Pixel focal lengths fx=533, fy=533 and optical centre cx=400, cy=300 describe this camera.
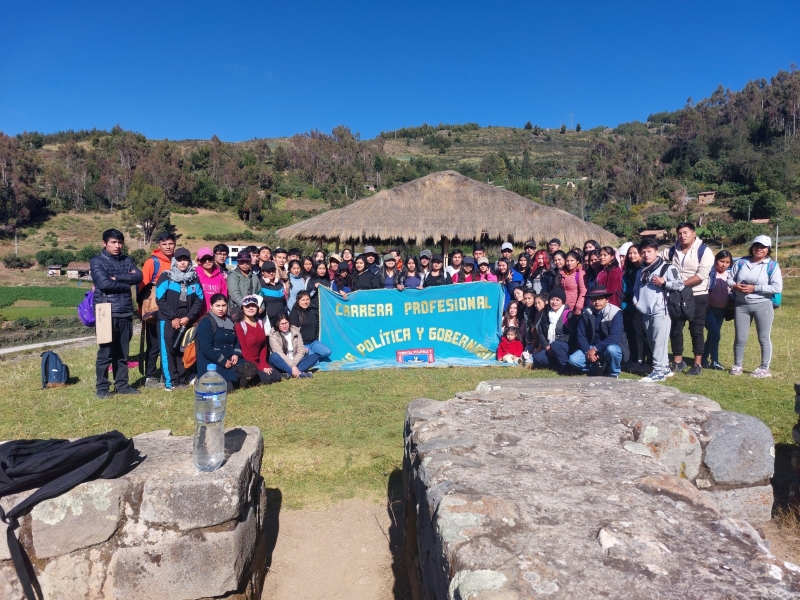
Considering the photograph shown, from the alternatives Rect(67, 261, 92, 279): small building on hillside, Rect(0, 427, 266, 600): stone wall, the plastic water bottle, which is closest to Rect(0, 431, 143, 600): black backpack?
Rect(0, 427, 266, 600): stone wall

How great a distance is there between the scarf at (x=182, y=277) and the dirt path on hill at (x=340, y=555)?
3453 mm

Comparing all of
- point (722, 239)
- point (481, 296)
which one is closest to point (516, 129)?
point (722, 239)

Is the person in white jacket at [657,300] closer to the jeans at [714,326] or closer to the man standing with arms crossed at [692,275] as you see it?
the man standing with arms crossed at [692,275]

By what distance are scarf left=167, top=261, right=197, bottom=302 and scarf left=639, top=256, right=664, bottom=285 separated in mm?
5407

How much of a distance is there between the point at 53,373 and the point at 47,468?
5.21 m

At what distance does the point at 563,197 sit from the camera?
58.7 meters

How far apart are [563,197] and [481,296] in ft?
179

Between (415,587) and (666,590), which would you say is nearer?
(666,590)

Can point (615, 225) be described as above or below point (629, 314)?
above

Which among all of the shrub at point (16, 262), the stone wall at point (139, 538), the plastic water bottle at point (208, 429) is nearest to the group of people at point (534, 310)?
the plastic water bottle at point (208, 429)

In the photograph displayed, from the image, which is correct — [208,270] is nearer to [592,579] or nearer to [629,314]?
[629,314]

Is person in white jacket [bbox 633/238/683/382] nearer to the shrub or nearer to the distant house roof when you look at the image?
the distant house roof

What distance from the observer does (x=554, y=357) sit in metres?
7.09

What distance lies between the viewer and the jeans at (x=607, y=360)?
6289 mm
